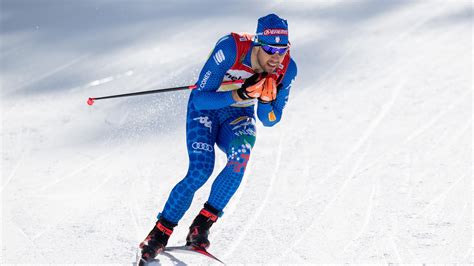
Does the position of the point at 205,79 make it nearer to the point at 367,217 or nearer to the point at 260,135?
the point at 367,217

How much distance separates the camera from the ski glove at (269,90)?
4.98 m

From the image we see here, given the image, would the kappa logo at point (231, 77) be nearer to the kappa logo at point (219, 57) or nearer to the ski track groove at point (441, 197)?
the kappa logo at point (219, 57)

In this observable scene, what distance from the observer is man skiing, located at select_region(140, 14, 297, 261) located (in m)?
5.15

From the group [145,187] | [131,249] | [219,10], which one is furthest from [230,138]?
[219,10]

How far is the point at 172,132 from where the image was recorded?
8172 mm

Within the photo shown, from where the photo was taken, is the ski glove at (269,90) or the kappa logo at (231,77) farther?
the kappa logo at (231,77)

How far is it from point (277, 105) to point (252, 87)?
1.94ft

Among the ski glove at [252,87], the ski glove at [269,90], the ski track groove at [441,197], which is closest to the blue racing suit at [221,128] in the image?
the ski glove at [252,87]

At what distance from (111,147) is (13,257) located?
2343mm

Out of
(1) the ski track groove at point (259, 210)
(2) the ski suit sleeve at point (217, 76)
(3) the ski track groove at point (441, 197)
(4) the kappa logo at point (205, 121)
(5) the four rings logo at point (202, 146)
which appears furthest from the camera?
(3) the ski track groove at point (441, 197)

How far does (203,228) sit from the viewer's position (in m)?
5.36

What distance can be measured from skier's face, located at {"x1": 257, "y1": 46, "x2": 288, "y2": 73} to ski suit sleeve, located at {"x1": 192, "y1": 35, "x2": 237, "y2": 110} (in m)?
0.19

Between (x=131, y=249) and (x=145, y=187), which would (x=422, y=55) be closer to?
(x=145, y=187)

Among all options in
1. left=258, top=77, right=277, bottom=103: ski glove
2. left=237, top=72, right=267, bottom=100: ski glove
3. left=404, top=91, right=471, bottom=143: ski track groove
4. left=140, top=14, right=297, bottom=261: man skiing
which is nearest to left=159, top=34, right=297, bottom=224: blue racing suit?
left=140, top=14, right=297, bottom=261: man skiing
